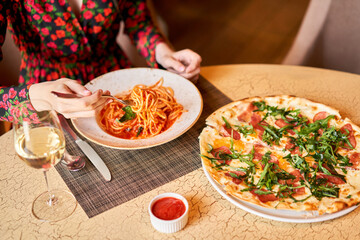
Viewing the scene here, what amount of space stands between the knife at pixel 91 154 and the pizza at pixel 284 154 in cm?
42

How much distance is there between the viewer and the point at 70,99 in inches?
57.4

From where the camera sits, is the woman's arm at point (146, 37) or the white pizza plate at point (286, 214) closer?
the white pizza plate at point (286, 214)

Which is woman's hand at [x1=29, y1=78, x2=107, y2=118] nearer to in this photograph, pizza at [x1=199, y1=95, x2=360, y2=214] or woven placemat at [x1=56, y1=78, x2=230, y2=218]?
woven placemat at [x1=56, y1=78, x2=230, y2=218]

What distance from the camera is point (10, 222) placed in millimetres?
1284

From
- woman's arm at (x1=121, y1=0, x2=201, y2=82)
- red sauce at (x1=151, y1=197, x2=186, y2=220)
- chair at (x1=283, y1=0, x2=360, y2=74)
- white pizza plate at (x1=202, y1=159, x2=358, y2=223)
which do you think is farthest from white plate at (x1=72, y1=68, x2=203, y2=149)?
chair at (x1=283, y1=0, x2=360, y2=74)

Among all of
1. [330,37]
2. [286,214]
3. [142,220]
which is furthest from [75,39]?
[330,37]

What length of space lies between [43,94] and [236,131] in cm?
90

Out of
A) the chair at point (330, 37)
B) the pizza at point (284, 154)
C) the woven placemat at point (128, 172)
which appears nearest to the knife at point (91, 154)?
the woven placemat at point (128, 172)

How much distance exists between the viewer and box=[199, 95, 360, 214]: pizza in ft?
4.19

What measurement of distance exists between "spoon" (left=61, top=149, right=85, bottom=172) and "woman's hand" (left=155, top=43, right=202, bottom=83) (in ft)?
2.56

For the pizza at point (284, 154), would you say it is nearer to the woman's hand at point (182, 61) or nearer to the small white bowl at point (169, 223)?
the small white bowl at point (169, 223)

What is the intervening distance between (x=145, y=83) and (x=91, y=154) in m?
0.59

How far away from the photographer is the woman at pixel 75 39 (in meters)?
1.98

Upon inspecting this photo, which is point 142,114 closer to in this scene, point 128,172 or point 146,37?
point 128,172
